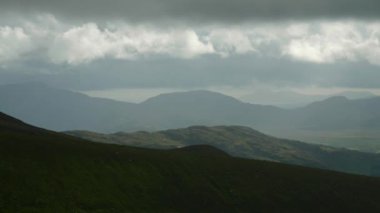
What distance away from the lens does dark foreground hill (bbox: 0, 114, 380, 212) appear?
7950 centimetres

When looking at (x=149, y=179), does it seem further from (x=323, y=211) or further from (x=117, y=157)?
(x=323, y=211)

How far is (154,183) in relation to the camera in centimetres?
10031

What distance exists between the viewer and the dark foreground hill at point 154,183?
79500 millimetres

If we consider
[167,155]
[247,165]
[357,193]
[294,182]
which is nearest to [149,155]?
[167,155]

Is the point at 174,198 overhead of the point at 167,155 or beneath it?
beneath

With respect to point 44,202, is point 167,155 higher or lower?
higher

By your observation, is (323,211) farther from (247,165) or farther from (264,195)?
(247,165)

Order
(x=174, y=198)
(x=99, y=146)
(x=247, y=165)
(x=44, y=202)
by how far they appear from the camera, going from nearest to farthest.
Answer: (x=44, y=202), (x=174, y=198), (x=99, y=146), (x=247, y=165)

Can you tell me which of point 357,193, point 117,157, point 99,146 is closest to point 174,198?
point 117,157

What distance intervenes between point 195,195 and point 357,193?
155ft

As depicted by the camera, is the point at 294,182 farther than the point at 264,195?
Yes

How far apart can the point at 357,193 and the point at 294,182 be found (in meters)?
16.6

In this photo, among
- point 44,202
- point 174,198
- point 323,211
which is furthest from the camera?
point 323,211

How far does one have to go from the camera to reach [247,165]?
12788 cm
